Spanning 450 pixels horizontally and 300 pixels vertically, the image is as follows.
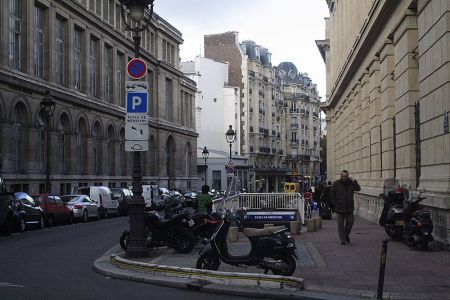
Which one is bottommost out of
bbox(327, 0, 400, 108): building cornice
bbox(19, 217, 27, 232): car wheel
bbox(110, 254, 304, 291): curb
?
bbox(19, 217, 27, 232): car wheel

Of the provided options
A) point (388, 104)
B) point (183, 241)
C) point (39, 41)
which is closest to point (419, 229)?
A: point (183, 241)

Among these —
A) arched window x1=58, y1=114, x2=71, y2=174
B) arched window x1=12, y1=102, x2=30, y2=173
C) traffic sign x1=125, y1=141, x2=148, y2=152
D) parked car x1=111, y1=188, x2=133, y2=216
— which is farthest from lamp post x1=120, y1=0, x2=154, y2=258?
arched window x1=58, y1=114, x2=71, y2=174

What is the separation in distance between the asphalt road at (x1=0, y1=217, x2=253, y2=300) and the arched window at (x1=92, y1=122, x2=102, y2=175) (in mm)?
38783

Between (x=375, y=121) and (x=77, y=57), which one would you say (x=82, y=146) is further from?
(x=375, y=121)

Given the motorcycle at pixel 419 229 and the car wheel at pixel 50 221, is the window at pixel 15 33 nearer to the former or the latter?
the car wheel at pixel 50 221

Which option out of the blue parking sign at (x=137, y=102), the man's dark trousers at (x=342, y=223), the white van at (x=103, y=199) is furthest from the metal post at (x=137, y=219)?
the white van at (x=103, y=199)

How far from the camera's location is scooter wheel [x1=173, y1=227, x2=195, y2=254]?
593 inches

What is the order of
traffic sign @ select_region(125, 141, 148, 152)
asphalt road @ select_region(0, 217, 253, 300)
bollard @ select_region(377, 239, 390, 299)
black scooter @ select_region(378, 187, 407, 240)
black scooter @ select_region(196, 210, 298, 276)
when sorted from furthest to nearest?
black scooter @ select_region(378, 187, 407, 240) → traffic sign @ select_region(125, 141, 148, 152) → black scooter @ select_region(196, 210, 298, 276) → asphalt road @ select_region(0, 217, 253, 300) → bollard @ select_region(377, 239, 390, 299)

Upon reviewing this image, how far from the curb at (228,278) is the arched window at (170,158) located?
71.5 m

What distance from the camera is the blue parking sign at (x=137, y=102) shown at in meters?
14.0

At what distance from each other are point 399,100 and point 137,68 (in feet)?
29.7

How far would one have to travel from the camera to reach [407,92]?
727 inches

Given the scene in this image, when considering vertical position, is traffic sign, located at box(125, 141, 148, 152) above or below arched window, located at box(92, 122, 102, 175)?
below

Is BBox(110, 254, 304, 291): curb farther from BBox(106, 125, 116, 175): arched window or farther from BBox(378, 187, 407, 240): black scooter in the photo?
BBox(106, 125, 116, 175): arched window
